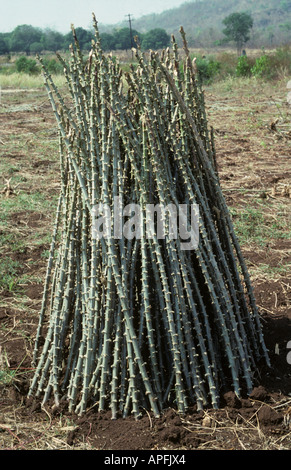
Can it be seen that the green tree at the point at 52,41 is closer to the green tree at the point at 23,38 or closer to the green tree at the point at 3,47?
the green tree at the point at 23,38

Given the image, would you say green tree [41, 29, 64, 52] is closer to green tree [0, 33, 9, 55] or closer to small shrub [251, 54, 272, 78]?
green tree [0, 33, 9, 55]

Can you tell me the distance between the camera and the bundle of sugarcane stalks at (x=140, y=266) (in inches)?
86.7

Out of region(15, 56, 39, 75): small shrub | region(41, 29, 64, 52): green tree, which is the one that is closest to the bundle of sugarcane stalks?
region(15, 56, 39, 75): small shrub

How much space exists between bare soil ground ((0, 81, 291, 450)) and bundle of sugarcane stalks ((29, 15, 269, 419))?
3.2 inches

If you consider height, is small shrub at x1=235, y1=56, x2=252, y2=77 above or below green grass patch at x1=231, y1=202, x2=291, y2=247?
above

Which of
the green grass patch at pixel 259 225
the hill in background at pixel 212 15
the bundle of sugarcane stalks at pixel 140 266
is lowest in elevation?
the green grass patch at pixel 259 225

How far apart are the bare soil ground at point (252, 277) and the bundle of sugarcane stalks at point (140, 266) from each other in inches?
3.2

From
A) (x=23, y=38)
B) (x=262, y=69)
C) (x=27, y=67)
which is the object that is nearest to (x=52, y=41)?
(x=23, y=38)

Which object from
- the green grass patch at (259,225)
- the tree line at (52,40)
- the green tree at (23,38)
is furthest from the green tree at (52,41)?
the green grass patch at (259,225)

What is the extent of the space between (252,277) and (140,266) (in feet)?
5.20

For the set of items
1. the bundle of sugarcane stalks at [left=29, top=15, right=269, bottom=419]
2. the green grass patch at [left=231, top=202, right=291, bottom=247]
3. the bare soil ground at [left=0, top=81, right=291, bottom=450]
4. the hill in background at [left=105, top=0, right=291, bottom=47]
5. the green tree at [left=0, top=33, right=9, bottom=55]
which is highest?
the hill in background at [left=105, top=0, right=291, bottom=47]

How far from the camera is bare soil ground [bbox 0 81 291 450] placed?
2.16 meters

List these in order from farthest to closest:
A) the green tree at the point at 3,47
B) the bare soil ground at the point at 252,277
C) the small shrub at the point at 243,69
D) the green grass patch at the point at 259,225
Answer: the green tree at the point at 3,47 → the small shrub at the point at 243,69 → the green grass patch at the point at 259,225 → the bare soil ground at the point at 252,277

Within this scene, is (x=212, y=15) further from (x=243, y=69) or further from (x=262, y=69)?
(x=262, y=69)
